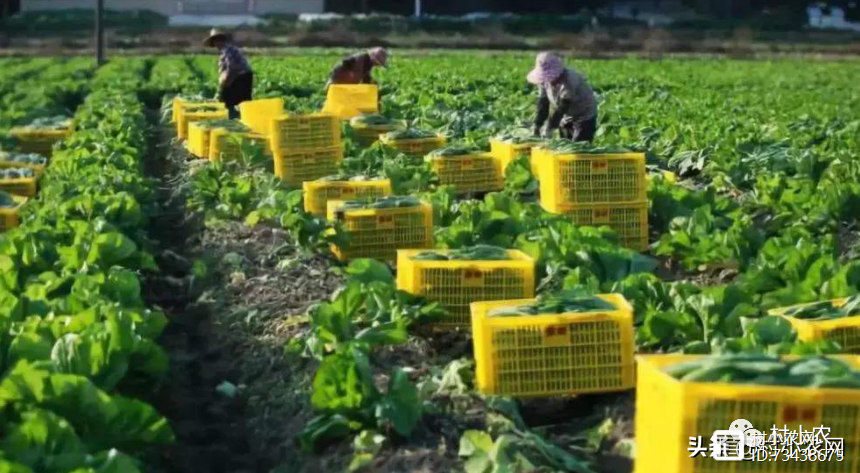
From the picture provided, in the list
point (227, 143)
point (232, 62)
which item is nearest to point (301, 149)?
point (227, 143)

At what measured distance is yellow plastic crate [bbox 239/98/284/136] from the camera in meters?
16.4

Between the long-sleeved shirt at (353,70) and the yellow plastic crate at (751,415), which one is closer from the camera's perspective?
the yellow plastic crate at (751,415)

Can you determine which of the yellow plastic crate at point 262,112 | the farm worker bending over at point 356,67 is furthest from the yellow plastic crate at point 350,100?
the yellow plastic crate at point 262,112

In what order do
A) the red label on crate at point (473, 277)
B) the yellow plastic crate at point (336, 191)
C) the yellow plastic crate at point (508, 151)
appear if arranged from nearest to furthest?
the red label on crate at point (473, 277) → the yellow plastic crate at point (336, 191) → the yellow plastic crate at point (508, 151)

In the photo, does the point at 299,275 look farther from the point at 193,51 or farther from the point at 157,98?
the point at 193,51

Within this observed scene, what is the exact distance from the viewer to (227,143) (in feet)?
48.3

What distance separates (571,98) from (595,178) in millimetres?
2746

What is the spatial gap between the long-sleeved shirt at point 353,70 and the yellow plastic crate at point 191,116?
170 cm

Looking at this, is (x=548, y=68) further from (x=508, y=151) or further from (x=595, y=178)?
(x=595, y=178)

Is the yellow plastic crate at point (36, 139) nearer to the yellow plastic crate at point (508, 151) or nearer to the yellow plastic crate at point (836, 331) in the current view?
the yellow plastic crate at point (508, 151)

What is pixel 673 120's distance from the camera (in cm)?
1883

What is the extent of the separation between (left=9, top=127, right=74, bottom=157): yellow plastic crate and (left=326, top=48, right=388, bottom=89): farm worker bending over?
3.80m

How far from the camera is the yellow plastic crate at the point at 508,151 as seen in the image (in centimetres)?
1330

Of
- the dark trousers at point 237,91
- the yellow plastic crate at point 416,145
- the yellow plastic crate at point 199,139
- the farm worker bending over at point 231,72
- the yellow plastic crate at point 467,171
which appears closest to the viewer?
the yellow plastic crate at point 467,171
